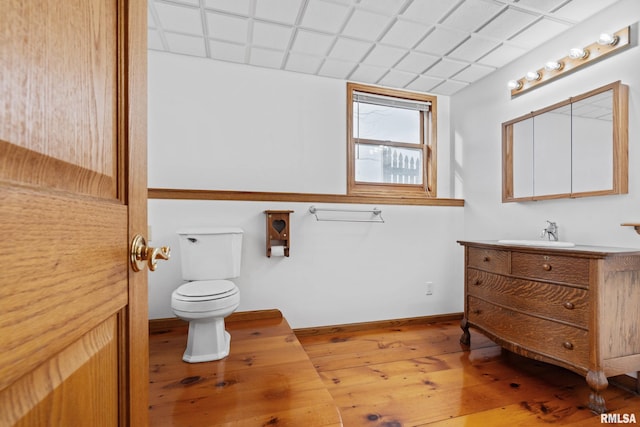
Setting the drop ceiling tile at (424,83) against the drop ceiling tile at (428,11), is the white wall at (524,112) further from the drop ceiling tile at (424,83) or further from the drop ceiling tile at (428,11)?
the drop ceiling tile at (428,11)

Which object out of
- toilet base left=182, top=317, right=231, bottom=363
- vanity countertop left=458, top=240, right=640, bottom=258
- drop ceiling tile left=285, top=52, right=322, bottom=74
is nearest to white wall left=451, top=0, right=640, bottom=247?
vanity countertop left=458, top=240, right=640, bottom=258

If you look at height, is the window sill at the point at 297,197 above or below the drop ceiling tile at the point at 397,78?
below

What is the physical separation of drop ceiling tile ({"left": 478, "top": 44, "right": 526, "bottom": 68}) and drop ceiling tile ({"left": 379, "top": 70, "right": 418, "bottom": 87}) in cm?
57

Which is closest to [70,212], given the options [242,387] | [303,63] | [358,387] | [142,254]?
[142,254]

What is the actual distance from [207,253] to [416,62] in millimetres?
2251

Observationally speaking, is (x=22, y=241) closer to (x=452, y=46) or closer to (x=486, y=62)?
(x=452, y=46)

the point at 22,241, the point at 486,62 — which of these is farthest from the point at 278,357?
the point at 486,62

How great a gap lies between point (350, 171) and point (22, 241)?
263 cm

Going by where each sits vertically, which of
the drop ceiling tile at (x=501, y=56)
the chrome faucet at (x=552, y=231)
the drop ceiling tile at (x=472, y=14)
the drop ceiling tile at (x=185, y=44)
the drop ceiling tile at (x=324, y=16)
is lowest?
the chrome faucet at (x=552, y=231)

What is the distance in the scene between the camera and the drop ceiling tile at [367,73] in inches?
103

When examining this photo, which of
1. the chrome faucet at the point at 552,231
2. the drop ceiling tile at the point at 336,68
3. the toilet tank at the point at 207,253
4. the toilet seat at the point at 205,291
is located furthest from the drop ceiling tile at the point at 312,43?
the chrome faucet at the point at 552,231

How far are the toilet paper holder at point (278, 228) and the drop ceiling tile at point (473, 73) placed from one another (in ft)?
6.48

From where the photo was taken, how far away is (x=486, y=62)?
2.54 metres

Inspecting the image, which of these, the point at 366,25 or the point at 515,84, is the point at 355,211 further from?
the point at 515,84
